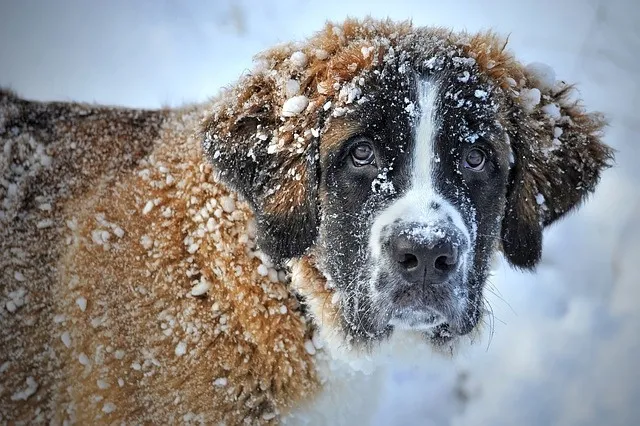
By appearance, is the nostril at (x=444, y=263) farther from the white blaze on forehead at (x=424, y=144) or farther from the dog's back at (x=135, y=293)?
the dog's back at (x=135, y=293)

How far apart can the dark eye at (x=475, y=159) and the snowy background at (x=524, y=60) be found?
167cm

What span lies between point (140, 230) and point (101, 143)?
555mm

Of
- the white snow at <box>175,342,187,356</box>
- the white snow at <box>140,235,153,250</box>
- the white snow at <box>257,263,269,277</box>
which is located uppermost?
the white snow at <box>140,235,153,250</box>

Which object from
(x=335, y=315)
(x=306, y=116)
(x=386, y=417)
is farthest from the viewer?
(x=386, y=417)

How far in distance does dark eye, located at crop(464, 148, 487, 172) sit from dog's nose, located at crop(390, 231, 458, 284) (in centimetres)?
45

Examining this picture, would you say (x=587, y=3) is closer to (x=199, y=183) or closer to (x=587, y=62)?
(x=587, y=62)

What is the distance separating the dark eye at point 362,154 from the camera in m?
2.58

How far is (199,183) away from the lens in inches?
113

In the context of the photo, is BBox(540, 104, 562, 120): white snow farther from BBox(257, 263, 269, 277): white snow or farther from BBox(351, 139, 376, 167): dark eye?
BBox(257, 263, 269, 277): white snow

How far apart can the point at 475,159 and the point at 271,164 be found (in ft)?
2.77

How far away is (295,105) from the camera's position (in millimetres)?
2645

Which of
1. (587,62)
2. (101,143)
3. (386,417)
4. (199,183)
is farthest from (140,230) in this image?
(587,62)

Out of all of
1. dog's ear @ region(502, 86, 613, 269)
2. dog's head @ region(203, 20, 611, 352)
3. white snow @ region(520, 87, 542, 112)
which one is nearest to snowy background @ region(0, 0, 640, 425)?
dog's ear @ region(502, 86, 613, 269)

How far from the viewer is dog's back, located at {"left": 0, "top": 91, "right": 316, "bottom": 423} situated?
2750mm
